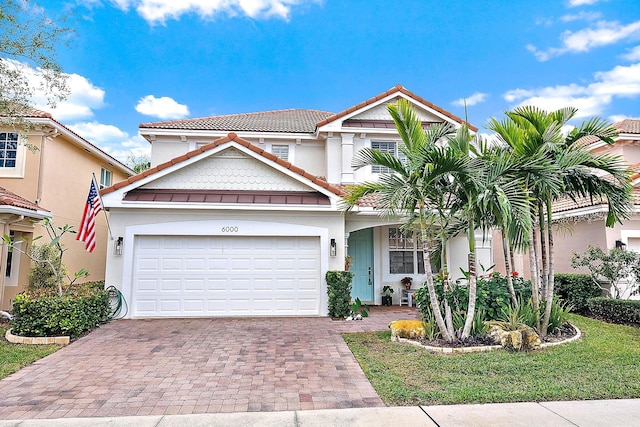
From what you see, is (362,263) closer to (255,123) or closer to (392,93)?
(392,93)

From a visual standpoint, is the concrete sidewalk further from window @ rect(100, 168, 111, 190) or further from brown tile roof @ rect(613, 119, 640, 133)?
window @ rect(100, 168, 111, 190)

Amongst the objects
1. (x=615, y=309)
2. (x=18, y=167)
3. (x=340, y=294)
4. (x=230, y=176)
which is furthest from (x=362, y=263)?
(x=18, y=167)

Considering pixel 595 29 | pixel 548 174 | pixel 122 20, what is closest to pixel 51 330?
pixel 548 174

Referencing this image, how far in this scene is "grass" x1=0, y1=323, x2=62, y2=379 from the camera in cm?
636

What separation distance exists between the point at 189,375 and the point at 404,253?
938 centimetres

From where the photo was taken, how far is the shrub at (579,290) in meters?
11.5

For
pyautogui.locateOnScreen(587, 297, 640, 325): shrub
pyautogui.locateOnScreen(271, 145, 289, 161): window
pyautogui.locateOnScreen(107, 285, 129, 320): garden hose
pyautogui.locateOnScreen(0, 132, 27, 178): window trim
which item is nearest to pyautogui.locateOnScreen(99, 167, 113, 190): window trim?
pyautogui.locateOnScreen(0, 132, 27, 178): window trim

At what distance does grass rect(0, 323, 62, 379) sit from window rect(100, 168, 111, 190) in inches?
390

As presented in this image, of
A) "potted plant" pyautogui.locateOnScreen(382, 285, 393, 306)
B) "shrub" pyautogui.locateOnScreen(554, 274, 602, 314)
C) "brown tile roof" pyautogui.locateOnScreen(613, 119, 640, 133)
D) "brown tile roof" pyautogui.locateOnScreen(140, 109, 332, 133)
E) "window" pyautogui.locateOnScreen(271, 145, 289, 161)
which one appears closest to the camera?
"shrub" pyautogui.locateOnScreen(554, 274, 602, 314)

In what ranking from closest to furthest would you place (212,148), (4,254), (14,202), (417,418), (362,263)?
(417,418)
(14,202)
(212,148)
(4,254)
(362,263)

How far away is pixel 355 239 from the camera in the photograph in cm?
1377

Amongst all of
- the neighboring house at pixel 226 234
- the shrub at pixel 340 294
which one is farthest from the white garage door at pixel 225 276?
the shrub at pixel 340 294

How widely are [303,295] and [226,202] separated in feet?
11.2

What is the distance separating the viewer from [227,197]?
10867 millimetres
